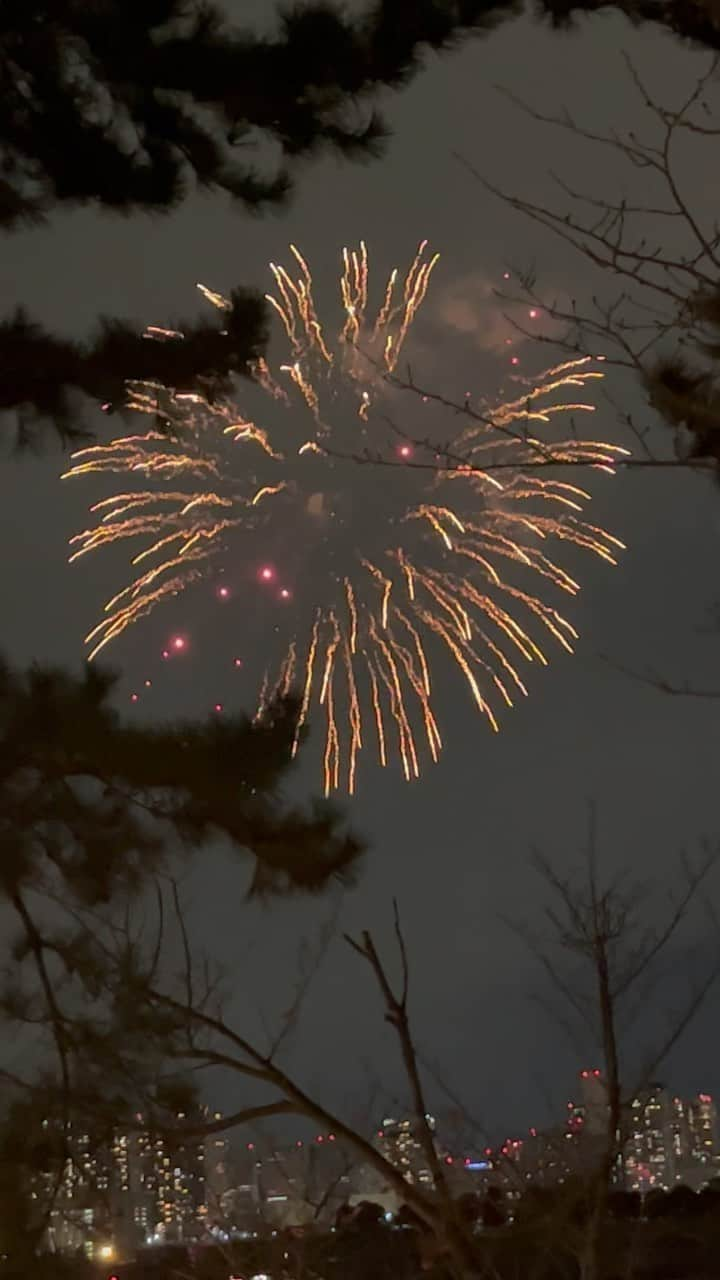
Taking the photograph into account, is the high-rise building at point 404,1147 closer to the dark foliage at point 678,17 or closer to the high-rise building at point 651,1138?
Result: the high-rise building at point 651,1138

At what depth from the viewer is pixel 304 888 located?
365 centimetres

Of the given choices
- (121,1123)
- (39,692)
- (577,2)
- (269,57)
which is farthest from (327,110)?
(121,1123)

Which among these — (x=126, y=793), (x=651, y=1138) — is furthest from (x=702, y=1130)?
(x=126, y=793)

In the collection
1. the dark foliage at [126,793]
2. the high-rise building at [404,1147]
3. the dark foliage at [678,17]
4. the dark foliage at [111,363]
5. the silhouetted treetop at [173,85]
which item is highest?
the silhouetted treetop at [173,85]

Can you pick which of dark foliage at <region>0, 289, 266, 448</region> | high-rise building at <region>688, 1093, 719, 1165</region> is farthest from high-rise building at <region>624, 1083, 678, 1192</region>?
dark foliage at <region>0, 289, 266, 448</region>

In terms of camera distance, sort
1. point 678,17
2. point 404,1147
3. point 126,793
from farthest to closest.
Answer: point 404,1147, point 126,793, point 678,17

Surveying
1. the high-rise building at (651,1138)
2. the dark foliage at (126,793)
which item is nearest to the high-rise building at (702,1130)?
the high-rise building at (651,1138)

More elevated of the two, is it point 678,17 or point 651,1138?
point 678,17

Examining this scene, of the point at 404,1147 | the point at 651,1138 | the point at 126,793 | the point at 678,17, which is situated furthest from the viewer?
the point at 651,1138

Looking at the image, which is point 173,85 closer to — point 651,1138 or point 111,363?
point 111,363

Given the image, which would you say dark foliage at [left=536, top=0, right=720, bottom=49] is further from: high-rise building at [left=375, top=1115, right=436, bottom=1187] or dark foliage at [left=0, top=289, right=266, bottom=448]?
high-rise building at [left=375, top=1115, right=436, bottom=1187]

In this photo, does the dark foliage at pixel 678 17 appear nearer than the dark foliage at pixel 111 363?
Yes

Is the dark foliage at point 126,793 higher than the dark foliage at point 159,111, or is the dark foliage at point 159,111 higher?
the dark foliage at point 159,111

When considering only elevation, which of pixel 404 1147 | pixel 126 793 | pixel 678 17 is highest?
pixel 678 17
